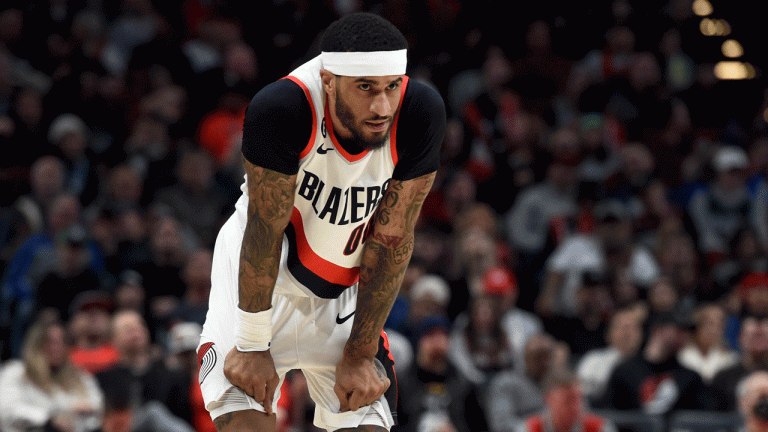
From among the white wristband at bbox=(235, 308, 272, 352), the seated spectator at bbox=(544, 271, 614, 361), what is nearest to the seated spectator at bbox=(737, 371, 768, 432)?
the seated spectator at bbox=(544, 271, 614, 361)

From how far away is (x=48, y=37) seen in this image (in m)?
11.4

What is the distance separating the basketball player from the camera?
12.2ft

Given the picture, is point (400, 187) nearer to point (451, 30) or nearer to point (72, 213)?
point (72, 213)

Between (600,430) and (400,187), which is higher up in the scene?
(400,187)

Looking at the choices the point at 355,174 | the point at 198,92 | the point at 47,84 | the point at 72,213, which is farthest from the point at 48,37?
the point at 355,174

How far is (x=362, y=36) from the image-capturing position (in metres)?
3.68

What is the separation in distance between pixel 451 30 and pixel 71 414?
7135 mm

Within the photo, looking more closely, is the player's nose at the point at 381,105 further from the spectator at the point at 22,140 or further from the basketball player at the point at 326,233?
the spectator at the point at 22,140

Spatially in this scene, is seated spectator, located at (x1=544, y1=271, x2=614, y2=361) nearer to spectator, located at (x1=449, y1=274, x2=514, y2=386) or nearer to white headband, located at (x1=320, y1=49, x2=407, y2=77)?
spectator, located at (x1=449, y1=274, x2=514, y2=386)

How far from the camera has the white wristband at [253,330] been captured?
→ 12.9ft

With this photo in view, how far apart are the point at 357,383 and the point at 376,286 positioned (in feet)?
1.29

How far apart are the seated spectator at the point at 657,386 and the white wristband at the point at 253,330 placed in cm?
516

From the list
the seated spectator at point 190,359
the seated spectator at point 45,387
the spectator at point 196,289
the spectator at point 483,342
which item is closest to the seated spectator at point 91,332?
the seated spectator at point 45,387

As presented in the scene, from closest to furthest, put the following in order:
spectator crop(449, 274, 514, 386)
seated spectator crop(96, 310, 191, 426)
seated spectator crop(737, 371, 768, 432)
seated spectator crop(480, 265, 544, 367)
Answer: seated spectator crop(737, 371, 768, 432) < seated spectator crop(96, 310, 191, 426) < spectator crop(449, 274, 514, 386) < seated spectator crop(480, 265, 544, 367)
